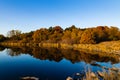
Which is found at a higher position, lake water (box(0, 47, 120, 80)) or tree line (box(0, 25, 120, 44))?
tree line (box(0, 25, 120, 44))

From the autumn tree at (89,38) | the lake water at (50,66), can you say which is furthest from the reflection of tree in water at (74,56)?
the autumn tree at (89,38)

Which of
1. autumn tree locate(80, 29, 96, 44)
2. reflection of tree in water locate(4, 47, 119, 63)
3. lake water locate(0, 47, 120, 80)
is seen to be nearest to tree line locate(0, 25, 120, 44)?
autumn tree locate(80, 29, 96, 44)

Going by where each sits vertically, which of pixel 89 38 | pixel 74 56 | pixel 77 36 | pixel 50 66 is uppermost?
pixel 77 36

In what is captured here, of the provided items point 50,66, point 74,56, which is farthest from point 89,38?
point 50,66

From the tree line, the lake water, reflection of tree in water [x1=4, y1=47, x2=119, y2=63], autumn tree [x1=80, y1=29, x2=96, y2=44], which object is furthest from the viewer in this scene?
the tree line

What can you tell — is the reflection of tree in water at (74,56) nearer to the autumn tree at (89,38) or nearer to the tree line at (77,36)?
the autumn tree at (89,38)

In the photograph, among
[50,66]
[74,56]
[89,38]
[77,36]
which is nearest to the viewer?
[50,66]

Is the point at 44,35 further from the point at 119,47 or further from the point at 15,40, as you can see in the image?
the point at 119,47

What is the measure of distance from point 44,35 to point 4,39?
28431mm

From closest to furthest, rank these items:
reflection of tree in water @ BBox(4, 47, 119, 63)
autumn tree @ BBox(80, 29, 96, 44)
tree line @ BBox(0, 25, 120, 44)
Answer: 1. reflection of tree in water @ BBox(4, 47, 119, 63)
2. autumn tree @ BBox(80, 29, 96, 44)
3. tree line @ BBox(0, 25, 120, 44)

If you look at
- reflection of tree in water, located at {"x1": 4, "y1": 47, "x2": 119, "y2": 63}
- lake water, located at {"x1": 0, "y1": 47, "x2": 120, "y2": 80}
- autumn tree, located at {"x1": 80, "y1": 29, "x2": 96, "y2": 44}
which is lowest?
lake water, located at {"x1": 0, "y1": 47, "x2": 120, "y2": 80}

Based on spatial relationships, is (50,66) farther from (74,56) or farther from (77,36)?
(77,36)

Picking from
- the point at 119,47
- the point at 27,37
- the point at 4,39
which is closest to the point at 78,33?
the point at 119,47

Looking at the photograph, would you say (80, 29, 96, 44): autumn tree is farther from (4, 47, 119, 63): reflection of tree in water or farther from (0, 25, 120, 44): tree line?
(4, 47, 119, 63): reflection of tree in water
